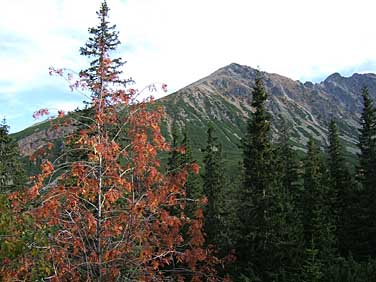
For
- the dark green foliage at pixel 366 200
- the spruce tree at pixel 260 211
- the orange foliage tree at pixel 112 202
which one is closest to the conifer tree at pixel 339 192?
the dark green foliage at pixel 366 200

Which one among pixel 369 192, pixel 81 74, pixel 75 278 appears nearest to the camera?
pixel 75 278

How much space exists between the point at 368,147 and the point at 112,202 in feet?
132

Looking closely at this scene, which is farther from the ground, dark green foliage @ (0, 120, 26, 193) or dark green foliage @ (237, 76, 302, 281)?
dark green foliage @ (0, 120, 26, 193)

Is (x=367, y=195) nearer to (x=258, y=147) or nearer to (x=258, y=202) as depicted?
(x=258, y=147)

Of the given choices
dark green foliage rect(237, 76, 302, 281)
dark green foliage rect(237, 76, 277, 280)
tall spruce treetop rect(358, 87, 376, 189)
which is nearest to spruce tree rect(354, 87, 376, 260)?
tall spruce treetop rect(358, 87, 376, 189)

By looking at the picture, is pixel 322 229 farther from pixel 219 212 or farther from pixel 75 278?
pixel 75 278

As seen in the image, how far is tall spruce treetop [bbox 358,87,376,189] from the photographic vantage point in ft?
130

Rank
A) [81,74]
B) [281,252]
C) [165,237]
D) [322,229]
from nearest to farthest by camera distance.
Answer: [165,237] → [81,74] → [281,252] → [322,229]

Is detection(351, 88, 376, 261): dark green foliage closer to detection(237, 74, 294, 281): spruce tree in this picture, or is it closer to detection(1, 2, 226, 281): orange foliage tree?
detection(237, 74, 294, 281): spruce tree

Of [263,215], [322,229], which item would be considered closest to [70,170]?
[263,215]

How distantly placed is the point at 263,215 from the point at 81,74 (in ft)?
67.0

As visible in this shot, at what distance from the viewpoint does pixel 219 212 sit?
40969 millimetres

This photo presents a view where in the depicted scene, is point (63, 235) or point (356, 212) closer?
point (63, 235)

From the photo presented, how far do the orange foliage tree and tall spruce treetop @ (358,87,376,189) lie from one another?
36.0 meters
